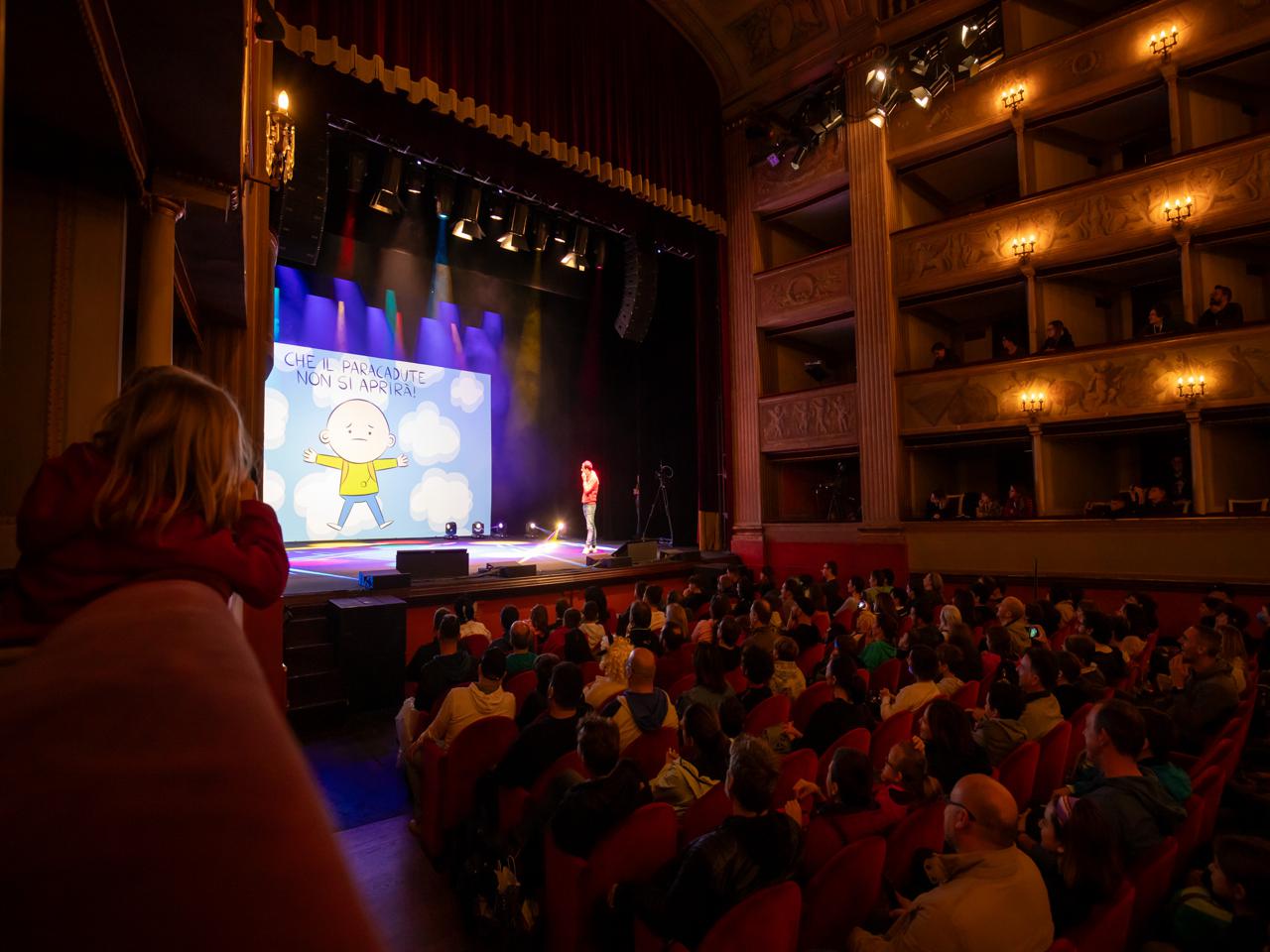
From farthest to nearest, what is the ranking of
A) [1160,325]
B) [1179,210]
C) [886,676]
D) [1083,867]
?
1. [1160,325]
2. [1179,210]
3. [886,676]
4. [1083,867]

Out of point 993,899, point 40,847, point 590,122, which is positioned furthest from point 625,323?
point 40,847

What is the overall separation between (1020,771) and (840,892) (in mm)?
1122

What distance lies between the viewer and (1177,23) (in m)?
8.09

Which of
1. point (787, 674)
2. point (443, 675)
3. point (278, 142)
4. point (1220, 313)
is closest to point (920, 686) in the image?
point (787, 674)

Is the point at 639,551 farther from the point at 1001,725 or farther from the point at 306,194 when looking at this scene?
the point at 1001,725

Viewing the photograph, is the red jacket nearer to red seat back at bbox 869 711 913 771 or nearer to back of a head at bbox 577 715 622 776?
back of a head at bbox 577 715 622 776

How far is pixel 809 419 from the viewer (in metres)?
11.2

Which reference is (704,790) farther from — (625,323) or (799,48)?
(799,48)

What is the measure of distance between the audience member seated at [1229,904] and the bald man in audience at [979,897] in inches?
21.8

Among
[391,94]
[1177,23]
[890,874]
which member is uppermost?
[1177,23]

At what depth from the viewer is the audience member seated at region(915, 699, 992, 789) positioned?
2656 millimetres

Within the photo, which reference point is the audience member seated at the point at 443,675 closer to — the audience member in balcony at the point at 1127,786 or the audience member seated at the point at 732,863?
the audience member seated at the point at 732,863

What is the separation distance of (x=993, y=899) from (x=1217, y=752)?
185 cm

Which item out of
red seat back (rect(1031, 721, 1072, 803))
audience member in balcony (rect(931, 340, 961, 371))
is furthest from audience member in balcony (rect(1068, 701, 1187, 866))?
audience member in balcony (rect(931, 340, 961, 371))
